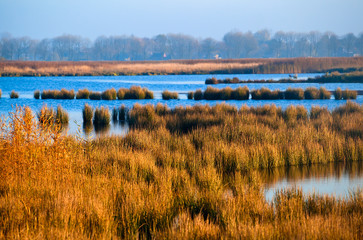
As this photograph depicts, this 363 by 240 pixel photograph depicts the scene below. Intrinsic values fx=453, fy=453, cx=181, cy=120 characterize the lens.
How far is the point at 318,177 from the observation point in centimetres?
986

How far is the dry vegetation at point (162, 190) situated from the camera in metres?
5.18

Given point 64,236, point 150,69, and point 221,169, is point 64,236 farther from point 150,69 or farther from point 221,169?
point 150,69

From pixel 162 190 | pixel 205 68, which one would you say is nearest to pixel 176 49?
pixel 205 68

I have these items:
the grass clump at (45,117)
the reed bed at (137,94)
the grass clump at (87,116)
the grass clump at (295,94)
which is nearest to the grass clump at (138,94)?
the reed bed at (137,94)

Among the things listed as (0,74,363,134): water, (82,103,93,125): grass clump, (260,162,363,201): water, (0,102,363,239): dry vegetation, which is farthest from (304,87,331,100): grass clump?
(260,162,363,201): water

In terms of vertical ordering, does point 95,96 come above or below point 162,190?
below

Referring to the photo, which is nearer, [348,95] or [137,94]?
[348,95]

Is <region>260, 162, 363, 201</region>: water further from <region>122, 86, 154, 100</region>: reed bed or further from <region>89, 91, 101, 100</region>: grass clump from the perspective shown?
<region>89, 91, 101, 100</region>: grass clump

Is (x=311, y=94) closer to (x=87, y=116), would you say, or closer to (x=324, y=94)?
(x=324, y=94)

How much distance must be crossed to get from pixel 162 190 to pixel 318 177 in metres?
4.65

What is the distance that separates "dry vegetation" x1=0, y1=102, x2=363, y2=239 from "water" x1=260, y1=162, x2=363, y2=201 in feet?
1.07

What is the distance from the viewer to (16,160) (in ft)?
23.7

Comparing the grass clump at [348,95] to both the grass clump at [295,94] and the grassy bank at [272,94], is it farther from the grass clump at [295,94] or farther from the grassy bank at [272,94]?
the grass clump at [295,94]

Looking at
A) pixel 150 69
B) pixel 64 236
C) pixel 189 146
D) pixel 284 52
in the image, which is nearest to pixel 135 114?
pixel 189 146
